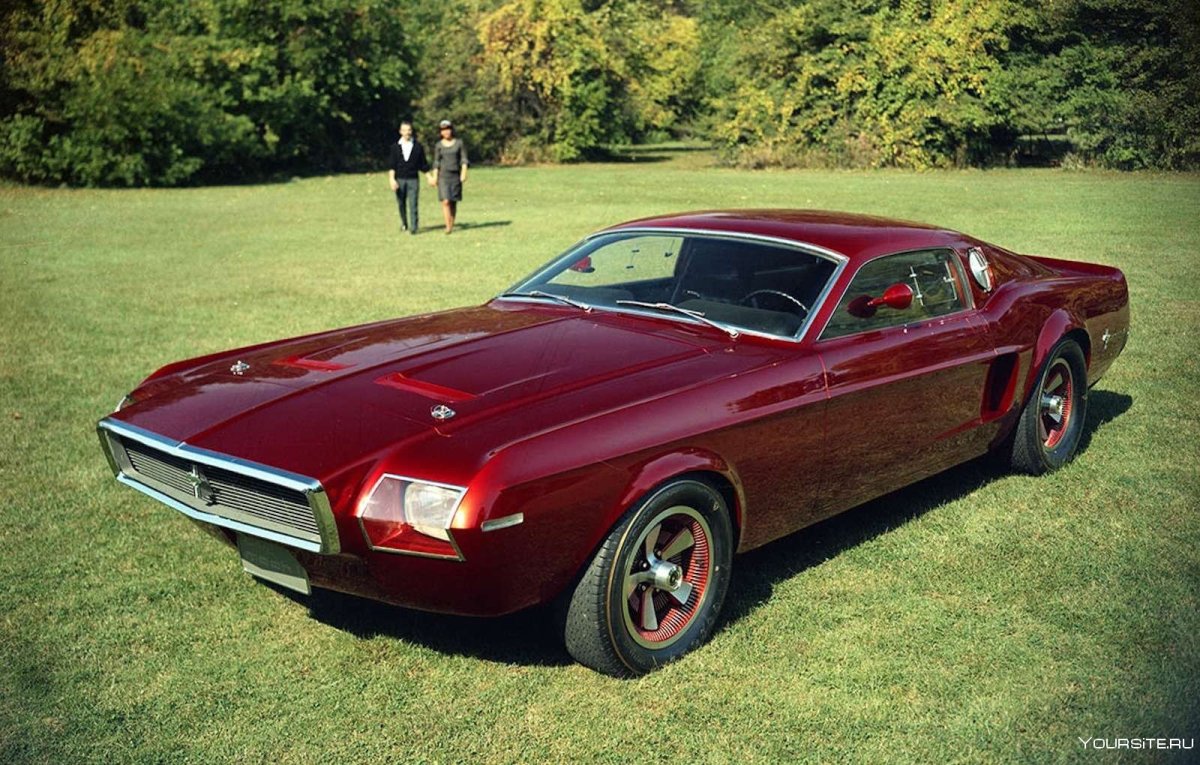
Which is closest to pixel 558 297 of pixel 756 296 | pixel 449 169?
pixel 756 296

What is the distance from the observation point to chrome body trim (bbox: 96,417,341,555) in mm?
3582

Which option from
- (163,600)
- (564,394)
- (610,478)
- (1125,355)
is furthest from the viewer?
(1125,355)

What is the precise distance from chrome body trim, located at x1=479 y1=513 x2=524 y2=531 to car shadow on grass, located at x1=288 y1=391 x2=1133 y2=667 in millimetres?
516

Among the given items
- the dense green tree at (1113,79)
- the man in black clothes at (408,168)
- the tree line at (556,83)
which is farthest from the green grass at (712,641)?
the tree line at (556,83)

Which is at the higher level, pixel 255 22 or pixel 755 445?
pixel 255 22

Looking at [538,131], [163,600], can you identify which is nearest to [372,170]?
[538,131]

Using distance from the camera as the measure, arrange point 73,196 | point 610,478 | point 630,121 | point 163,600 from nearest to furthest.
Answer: point 610,478 < point 163,600 < point 73,196 < point 630,121

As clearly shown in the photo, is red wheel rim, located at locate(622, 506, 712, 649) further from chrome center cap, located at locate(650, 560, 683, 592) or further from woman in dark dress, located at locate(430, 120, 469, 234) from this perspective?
woman in dark dress, located at locate(430, 120, 469, 234)

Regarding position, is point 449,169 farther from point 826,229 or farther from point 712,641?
point 712,641

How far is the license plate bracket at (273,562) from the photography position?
3814mm

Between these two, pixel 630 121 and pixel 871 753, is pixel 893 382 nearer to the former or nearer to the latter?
pixel 871 753

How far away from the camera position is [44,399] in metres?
7.93

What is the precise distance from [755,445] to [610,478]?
0.75 meters

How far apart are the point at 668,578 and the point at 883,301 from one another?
1.74m
